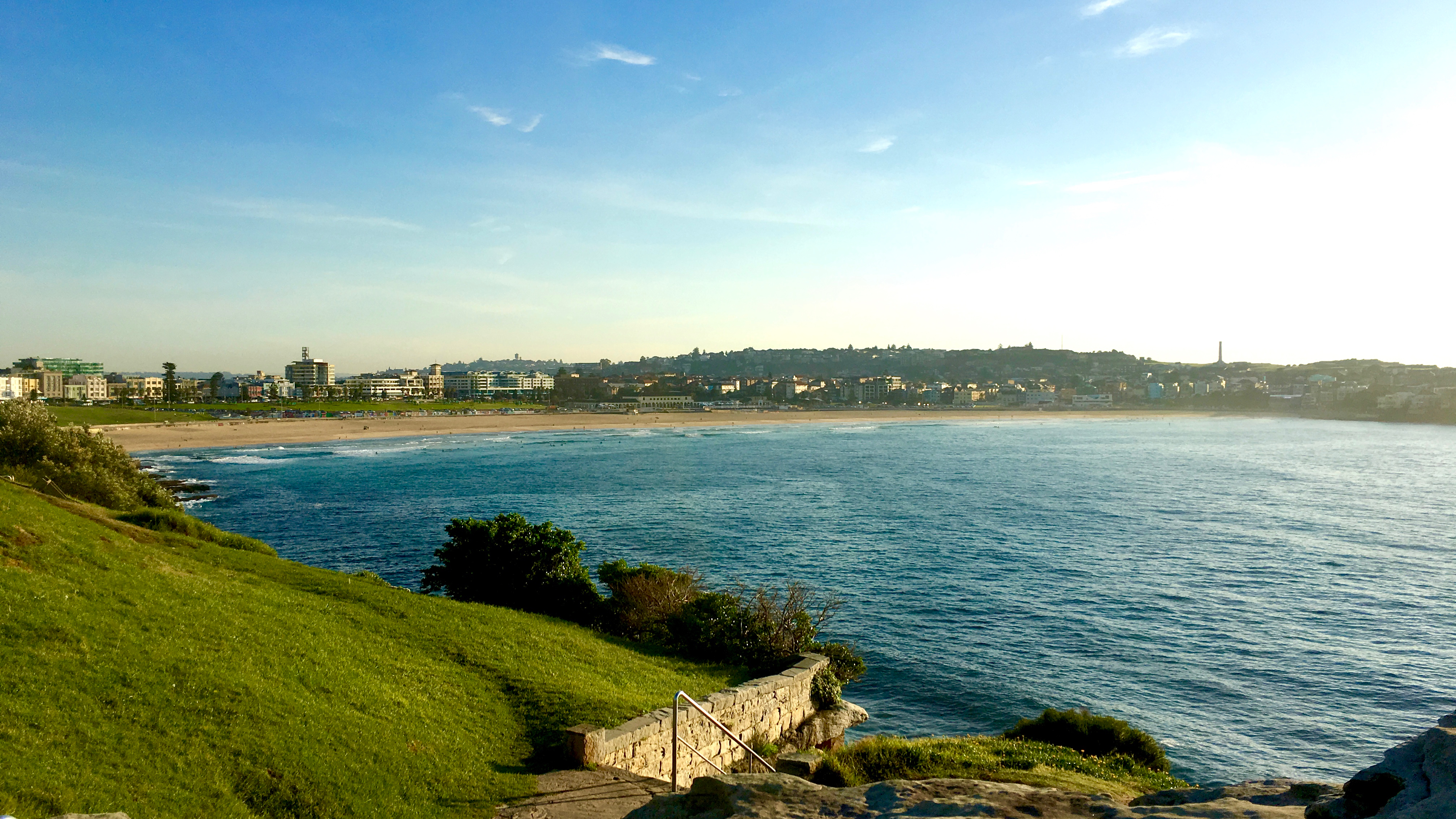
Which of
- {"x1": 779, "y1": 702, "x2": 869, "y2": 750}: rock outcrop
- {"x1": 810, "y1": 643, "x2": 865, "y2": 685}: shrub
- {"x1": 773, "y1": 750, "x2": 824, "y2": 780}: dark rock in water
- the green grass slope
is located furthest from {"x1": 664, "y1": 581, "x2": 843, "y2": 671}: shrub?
{"x1": 773, "y1": 750, "x2": 824, "y2": 780}: dark rock in water

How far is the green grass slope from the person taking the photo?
797 cm

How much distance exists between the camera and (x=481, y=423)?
139 meters

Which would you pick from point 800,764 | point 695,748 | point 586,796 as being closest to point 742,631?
point 695,748

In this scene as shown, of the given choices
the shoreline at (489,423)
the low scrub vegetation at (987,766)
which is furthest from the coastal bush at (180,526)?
the shoreline at (489,423)

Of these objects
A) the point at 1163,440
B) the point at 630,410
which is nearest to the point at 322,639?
the point at 1163,440

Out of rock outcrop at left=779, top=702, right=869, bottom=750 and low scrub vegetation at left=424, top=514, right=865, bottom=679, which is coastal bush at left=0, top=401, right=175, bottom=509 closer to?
low scrub vegetation at left=424, top=514, right=865, bottom=679

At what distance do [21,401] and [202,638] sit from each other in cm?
3115

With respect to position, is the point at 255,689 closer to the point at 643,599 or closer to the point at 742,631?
the point at 742,631

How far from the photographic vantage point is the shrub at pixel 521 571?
20.7 metres

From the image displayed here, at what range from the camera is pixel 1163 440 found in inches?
4444

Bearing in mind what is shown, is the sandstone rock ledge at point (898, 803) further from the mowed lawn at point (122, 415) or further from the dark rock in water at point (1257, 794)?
the mowed lawn at point (122, 415)

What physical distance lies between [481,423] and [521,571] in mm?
123531

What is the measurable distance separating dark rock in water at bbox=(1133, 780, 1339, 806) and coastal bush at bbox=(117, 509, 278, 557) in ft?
76.3

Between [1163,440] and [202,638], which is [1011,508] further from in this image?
[1163,440]
